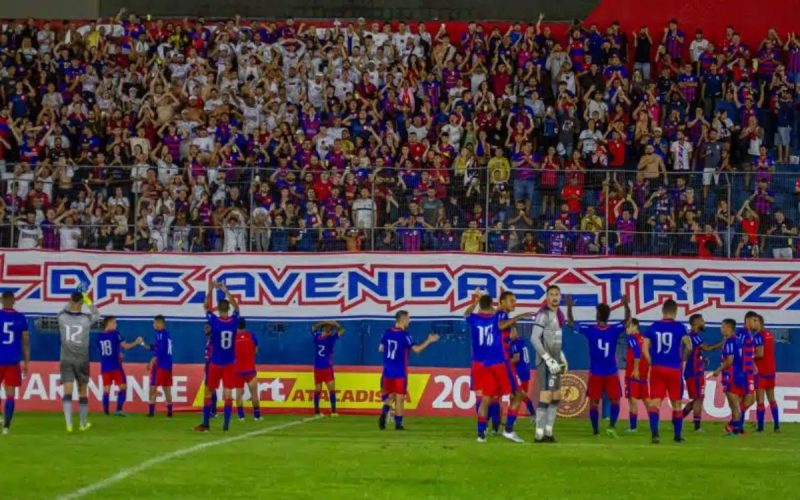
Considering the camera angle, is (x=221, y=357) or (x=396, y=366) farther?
(x=396, y=366)

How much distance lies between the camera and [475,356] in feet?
77.1

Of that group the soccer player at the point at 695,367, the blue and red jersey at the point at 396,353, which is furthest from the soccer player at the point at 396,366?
the soccer player at the point at 695,367

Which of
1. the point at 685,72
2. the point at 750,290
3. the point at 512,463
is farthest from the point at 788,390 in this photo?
the point at 512,463

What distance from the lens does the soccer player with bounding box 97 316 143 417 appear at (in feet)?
105

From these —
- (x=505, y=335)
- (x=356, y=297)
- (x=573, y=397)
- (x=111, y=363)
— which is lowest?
(x=573, y=397)

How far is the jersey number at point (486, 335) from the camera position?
915 inches

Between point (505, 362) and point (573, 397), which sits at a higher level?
point (505, 362)

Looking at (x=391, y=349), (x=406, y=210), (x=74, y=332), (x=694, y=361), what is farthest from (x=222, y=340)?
(x=694, y=361)

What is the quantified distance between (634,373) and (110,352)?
459 inches

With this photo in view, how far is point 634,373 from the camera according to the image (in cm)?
2684

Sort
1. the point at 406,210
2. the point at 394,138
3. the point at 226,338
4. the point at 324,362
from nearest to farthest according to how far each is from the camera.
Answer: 1. the point at 226,338
2. the point at 324,362
3. the point at 406,210
4. the point at 394,138

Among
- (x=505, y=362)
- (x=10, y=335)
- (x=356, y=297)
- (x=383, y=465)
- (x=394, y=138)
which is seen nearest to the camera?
(x=383, y=465)

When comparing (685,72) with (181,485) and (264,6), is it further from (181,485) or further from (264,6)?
(181,485)

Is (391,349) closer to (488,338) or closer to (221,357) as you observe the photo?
(221,357)
